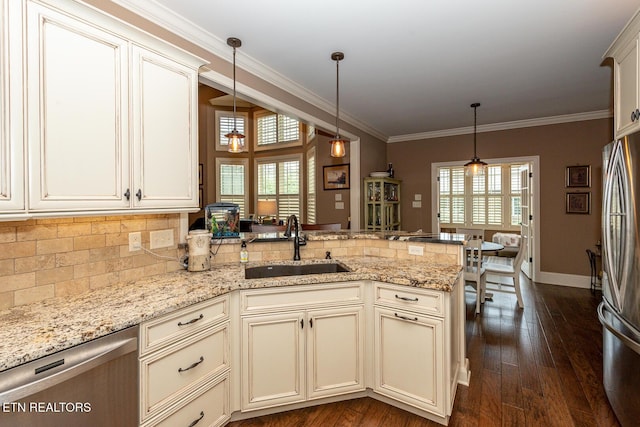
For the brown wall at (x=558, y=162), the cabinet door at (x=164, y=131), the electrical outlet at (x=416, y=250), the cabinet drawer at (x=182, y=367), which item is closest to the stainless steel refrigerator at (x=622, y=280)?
the electrical outlet at (x=416, y=250)

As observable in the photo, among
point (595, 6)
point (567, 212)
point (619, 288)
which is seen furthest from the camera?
point (567, 212)

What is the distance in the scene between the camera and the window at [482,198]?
22.9ft

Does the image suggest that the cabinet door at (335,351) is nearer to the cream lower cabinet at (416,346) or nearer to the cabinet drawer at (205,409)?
the cream lower cabinet at (416,346)

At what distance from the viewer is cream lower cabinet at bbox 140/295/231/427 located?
1454 millimetres

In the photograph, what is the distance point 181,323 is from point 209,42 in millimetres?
2149

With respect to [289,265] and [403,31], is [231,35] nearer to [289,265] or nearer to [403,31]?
[403,31]

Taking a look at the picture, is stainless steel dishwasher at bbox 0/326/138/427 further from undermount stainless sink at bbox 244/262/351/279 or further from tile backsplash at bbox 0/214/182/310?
undermount stainless sink at bbox 244/262/351/279

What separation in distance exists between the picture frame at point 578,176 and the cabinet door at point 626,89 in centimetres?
305

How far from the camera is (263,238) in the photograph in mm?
2518

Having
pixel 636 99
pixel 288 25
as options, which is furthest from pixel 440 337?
pixel 288 25

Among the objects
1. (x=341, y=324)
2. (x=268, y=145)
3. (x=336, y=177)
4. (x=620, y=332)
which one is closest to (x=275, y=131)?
(x=268, y=145)

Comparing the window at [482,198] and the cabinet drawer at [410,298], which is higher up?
the window at [482,198]

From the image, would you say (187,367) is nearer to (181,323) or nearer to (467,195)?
(181,323)

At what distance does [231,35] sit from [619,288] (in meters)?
3.13
